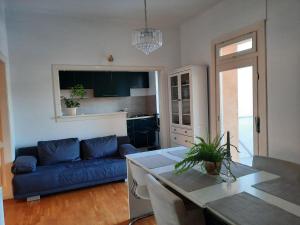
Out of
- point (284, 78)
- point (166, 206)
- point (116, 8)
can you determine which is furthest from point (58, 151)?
point (284, 78)

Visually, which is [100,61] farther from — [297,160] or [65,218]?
[297,160]

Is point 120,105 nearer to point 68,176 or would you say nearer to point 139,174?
point 68,176

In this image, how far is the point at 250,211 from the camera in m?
1.24

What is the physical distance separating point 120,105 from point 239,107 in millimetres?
3927

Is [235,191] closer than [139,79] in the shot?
Yes

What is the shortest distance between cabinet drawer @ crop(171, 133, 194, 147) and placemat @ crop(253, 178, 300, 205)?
7.62 ft

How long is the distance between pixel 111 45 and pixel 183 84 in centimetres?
148

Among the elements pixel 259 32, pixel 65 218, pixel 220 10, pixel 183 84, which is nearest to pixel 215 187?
pixel 65 218

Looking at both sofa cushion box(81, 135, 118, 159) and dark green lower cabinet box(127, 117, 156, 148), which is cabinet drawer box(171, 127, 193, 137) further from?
dark green lower cabinet box(127, 117, 156, 148)

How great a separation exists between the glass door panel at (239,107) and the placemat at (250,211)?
2069 mm

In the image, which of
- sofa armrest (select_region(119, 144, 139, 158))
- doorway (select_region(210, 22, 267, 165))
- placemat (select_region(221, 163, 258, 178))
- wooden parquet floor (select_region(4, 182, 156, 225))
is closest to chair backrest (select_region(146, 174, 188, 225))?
placemat (select_region(221, 163, 258, 178))

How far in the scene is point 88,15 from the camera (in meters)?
3.90

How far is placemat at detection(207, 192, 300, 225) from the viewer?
3.75 feet

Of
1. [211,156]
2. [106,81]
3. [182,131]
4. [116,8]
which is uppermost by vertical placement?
[116,8]
